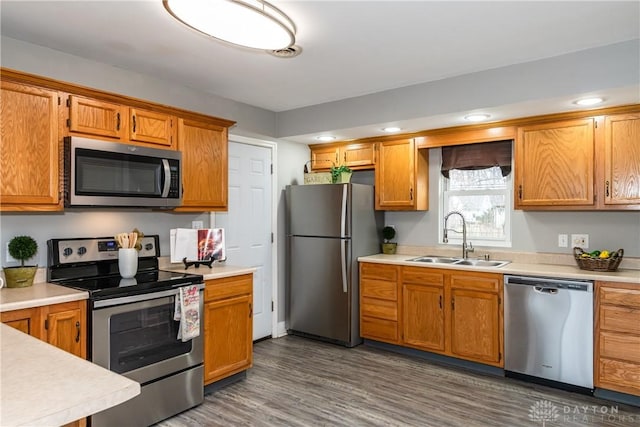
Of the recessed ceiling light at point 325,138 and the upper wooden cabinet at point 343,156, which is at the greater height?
the recessed ceiling light at point 325,138

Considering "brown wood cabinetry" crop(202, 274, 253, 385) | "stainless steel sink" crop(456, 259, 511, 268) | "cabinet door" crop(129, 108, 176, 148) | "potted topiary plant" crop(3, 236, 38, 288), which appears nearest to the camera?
"potted topiary plant" crop(3, 236, 38, 288)

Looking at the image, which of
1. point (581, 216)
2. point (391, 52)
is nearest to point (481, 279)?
point (581, 216)

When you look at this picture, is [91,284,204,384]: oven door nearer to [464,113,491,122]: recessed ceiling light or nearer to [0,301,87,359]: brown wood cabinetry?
[0,301,87,359]: brown wood cabinetry

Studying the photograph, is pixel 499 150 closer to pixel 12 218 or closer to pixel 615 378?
pixel 615 378

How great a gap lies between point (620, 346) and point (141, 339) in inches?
124

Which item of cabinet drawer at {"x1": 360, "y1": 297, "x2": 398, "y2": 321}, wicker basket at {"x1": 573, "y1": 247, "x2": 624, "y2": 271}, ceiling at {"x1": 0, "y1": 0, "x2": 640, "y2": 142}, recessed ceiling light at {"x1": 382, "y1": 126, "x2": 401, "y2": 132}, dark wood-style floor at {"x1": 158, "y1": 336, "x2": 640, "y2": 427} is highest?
ceiling at {"x1": 0, "y1": 0, "x2": 640, "y2": 142}

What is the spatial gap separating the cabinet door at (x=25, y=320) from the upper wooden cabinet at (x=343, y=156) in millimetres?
A: 3171

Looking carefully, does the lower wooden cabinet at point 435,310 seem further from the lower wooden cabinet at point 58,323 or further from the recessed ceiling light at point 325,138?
the lower wooden cabinet at point 58,323

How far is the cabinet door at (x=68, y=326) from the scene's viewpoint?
2.23 meters

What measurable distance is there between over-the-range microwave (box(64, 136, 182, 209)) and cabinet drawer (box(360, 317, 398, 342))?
2156 mm

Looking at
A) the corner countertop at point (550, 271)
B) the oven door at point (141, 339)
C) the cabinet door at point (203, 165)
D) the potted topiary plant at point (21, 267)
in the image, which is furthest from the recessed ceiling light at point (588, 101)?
the potted topiary plant at point (21, 267)

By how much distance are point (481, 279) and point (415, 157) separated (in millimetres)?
1328

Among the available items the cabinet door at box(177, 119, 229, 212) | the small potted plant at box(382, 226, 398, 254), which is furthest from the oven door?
the small potted plant at box(382, 226, 398, 254)

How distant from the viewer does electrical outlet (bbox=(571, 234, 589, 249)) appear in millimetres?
3461
